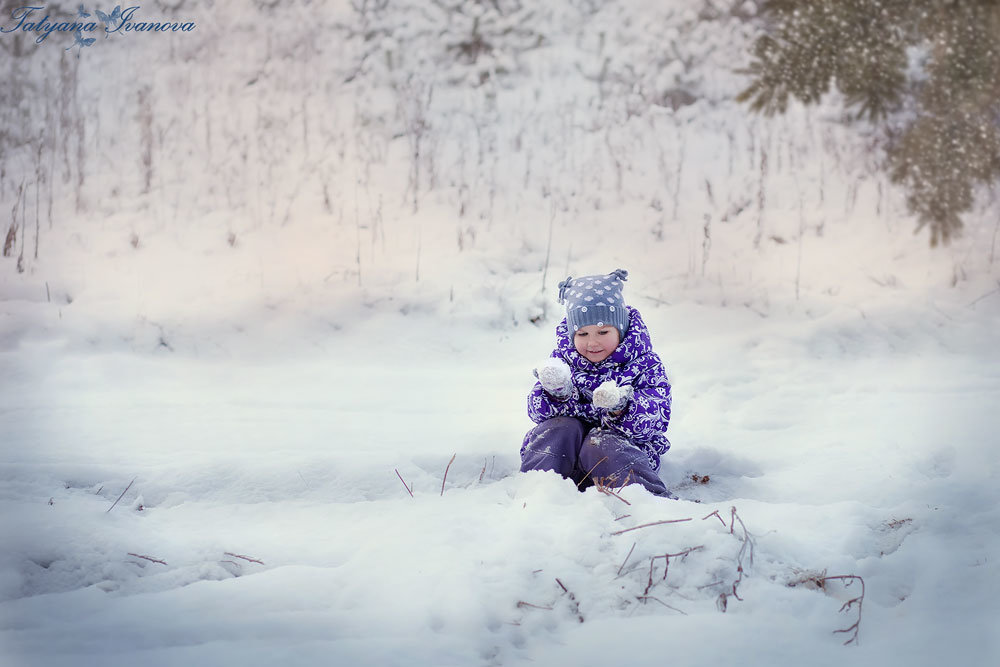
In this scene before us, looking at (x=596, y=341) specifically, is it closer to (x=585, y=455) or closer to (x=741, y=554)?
(x=585, y=455)

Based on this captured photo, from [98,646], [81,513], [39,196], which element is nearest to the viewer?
[98,646]

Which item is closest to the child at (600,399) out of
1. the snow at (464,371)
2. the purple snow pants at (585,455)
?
the purple snow pants at (585,455)

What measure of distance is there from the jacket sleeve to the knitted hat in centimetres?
23

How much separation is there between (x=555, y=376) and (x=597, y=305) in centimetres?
35

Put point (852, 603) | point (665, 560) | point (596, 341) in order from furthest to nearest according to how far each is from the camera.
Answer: point (596, 341), point (665, 560), point (852, 603)

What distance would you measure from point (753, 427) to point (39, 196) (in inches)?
269

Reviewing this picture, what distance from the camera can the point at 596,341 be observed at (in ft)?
10.5

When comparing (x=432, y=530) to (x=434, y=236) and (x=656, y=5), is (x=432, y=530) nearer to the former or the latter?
(x=434, y=236)

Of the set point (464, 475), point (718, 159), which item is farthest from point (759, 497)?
point (718, 159)

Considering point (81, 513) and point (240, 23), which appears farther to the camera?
point (240, 23)

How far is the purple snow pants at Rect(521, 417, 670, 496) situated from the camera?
114 inches

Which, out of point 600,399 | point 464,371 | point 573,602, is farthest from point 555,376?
point 464,371

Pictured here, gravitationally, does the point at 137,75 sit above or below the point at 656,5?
below

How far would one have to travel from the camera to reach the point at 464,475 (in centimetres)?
332
